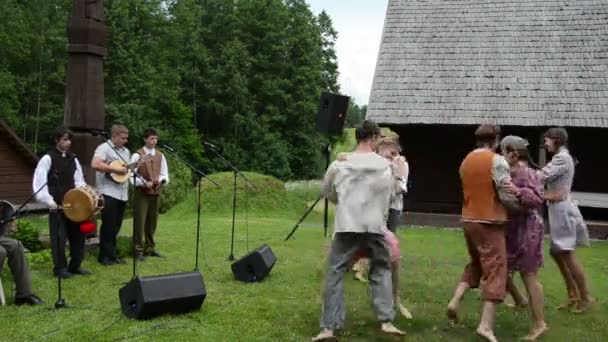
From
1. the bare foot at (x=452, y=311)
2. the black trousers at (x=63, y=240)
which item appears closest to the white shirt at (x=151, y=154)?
the black trousers at (x=63, y=240)

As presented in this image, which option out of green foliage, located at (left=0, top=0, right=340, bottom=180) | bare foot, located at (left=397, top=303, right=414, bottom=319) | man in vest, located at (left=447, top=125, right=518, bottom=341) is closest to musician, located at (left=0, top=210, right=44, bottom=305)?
bare foot, located at (left=397, top=303, right=414, bottom=319)

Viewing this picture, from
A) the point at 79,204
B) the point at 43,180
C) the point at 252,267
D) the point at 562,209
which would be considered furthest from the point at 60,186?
the point at 562,209

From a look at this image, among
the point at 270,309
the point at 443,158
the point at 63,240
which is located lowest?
the point at 270,309

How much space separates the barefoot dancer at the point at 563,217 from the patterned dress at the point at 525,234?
0.99 m

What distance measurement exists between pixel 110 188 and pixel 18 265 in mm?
2105

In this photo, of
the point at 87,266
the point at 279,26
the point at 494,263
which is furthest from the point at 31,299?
the point at 279,26

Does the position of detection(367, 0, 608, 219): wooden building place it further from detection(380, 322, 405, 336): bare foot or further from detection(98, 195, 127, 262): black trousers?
detection(380, 322, 405, 336): bare foot

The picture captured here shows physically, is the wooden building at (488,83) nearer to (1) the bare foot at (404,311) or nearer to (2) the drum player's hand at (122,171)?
(2) the drum player's hand at (122,171)

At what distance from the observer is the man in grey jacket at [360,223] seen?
501 cm

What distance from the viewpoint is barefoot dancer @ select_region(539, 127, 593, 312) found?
21.1ft

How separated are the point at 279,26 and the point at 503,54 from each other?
2496 cm

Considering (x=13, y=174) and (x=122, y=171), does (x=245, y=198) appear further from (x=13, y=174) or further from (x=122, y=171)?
(x=122, y=171)

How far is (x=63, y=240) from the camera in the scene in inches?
277

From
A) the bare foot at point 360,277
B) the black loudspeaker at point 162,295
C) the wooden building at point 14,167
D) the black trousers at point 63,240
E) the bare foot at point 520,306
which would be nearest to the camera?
the black loudspeaker at point 162,295
